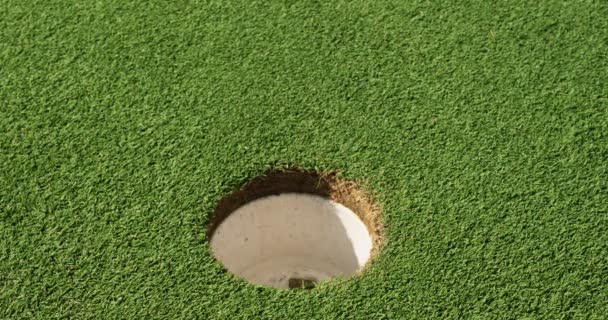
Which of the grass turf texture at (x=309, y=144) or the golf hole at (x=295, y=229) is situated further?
the golf hole at (x=295, y=229)

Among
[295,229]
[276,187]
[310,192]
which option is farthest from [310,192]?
[295,229]

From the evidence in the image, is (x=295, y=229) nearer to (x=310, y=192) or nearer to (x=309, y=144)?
(x=310, y=192)

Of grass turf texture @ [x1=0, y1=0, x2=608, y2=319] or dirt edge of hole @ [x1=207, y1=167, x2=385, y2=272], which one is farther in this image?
dirt edge of hole @ [x1=207, y1=167, x2=385, y2=272]

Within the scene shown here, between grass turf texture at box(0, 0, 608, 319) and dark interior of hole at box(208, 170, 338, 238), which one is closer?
grass turf texture at box(0, 0, 608, 319)

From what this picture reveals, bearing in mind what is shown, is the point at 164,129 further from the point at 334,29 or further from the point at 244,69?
the point at 334,29

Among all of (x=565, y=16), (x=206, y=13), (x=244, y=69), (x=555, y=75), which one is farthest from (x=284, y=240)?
(x=565, y=16)
